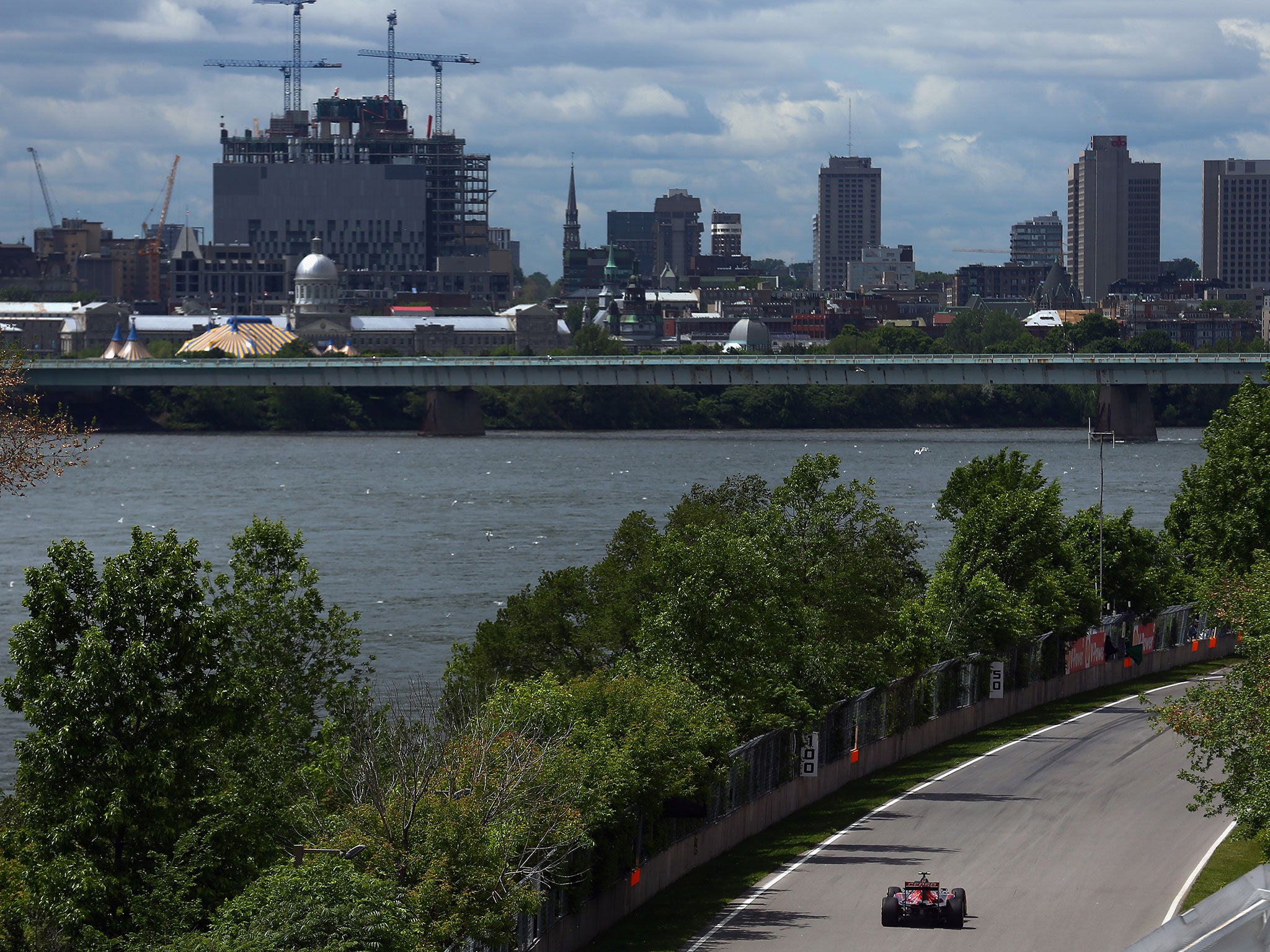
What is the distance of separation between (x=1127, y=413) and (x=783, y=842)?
14238 cm

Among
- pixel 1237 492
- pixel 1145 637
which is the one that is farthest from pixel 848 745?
pixel 1237 492

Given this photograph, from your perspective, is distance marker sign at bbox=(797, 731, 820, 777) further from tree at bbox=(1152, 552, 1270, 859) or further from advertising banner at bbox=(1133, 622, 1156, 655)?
advertising banner at bbox=(1133, 622, 1156, 655)

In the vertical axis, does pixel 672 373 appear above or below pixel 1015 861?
above

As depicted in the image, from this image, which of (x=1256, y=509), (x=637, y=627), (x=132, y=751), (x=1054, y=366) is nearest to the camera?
(x=132, y=751)

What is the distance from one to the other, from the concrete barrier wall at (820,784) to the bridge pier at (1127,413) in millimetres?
112146

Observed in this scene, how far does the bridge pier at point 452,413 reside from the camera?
620ft

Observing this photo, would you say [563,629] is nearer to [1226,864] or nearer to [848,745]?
[848,745]

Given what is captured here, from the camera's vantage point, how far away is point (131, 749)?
77.8ft

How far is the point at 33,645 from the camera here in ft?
79.2

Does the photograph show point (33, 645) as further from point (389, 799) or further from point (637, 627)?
point (637, 627)

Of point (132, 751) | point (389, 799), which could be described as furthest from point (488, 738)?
point (132, 751)

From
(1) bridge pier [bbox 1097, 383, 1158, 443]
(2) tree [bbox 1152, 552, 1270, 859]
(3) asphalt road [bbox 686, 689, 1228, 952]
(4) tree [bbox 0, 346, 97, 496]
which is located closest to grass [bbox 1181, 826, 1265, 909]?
(3) asphalt road [bbox 686, 689, 1228, 952]

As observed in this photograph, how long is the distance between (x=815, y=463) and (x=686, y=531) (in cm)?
428

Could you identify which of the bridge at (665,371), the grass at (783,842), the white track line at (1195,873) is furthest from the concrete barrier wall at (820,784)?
the bridge at (665,371)
